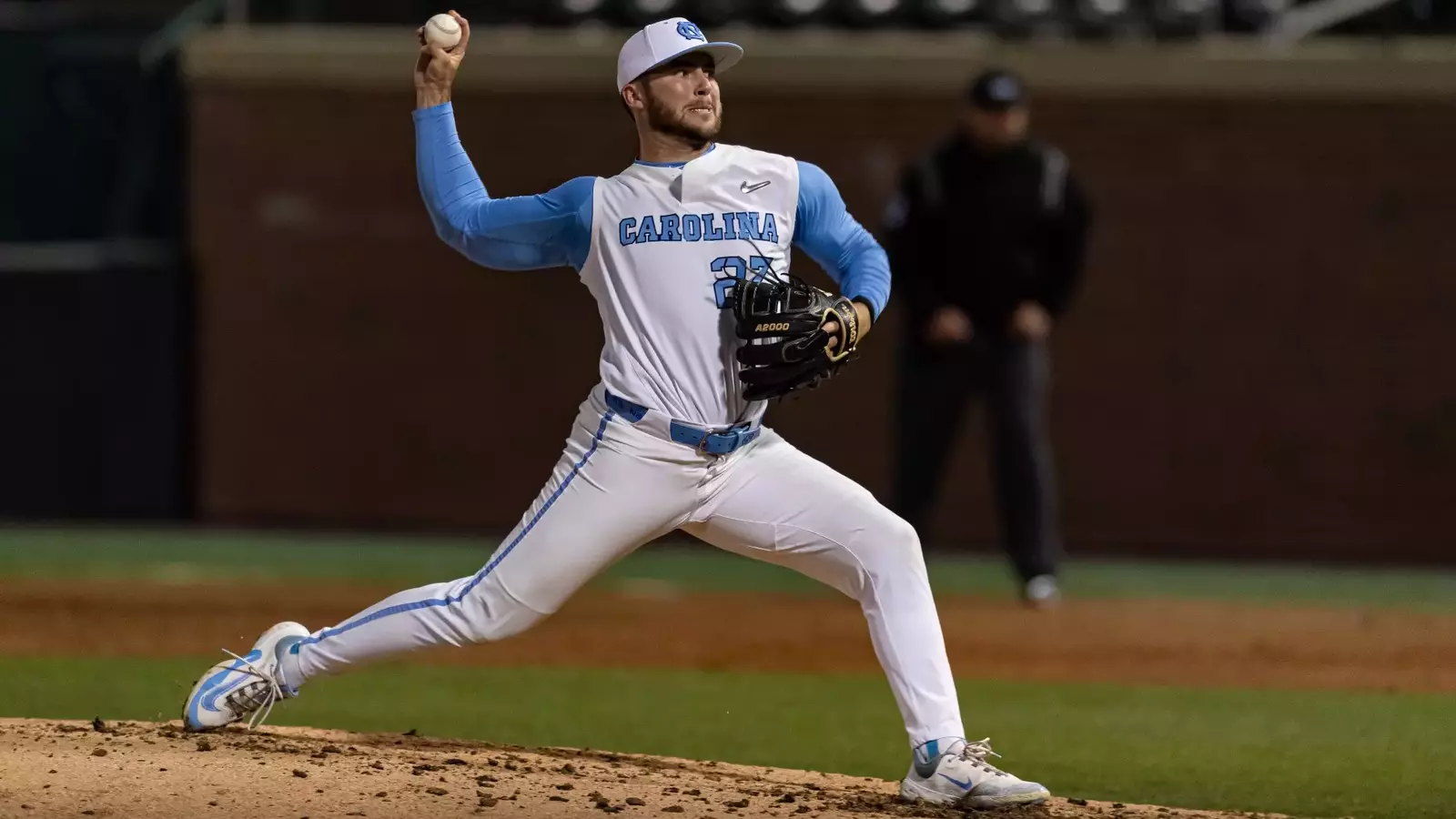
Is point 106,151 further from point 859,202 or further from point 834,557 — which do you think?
point 834,557

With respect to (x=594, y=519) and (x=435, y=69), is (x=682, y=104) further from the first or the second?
(x=594, y=519)

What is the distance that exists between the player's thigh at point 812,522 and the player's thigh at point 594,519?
0.13 metres

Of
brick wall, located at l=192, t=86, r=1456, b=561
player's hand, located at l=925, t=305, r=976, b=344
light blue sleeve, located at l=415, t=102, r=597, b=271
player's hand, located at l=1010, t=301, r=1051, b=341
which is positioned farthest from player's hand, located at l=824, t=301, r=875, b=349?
brick wall, located at l=192, t=86, r=1456, b=561

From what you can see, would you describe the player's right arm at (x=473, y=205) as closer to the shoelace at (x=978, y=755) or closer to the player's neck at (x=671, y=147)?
the player's neck at (x=671, y=147)

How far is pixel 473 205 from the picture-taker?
16.2 ft

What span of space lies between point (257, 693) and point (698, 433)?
137 cm

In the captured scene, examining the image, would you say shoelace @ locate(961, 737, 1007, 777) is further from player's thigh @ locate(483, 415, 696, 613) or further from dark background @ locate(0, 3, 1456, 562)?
dark background @ locate(0, 3, 1456, 562)

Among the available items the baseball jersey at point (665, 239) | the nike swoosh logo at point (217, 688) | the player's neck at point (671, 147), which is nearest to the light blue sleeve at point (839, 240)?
the baseball jersey at point (665, 239)

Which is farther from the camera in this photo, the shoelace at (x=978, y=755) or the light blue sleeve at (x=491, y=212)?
the light blue sleeve at (x=491, y=212)

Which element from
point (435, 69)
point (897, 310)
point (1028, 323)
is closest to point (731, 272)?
point (435, 69)

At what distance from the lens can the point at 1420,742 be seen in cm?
620

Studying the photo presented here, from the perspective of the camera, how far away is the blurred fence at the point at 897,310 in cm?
1295

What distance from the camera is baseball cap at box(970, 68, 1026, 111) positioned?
9.12 meters

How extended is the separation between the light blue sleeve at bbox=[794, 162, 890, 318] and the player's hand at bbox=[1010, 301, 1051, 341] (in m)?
4.32
